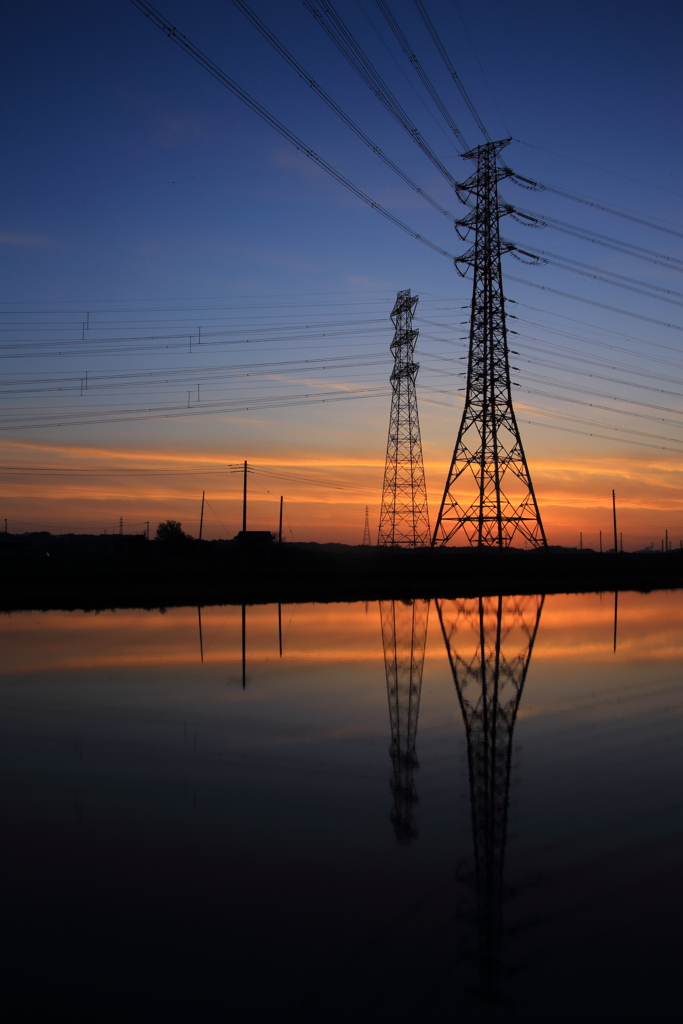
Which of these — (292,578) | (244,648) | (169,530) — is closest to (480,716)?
(244,648)

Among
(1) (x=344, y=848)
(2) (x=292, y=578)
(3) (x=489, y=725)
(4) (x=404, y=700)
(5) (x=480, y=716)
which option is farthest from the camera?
(2) (x=292, y=578)

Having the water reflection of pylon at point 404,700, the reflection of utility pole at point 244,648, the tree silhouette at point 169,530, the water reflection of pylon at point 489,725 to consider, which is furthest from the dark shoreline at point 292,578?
the tree silhouette at point 169,530

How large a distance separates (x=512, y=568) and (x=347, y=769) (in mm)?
36032

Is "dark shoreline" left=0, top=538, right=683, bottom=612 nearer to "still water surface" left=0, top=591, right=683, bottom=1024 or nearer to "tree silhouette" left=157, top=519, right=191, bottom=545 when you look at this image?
"still water surface" left=0, top=591, right=683, bottom=1024

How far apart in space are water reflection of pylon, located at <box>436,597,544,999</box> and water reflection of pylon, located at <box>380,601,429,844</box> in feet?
2.24

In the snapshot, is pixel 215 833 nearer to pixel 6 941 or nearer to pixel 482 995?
pixel 6 941

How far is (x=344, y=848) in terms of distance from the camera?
6355 mm

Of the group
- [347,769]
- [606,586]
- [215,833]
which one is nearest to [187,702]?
[347,769]

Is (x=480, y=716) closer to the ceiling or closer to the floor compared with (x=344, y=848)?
closer to the ceiling

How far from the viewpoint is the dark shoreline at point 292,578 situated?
3375cm

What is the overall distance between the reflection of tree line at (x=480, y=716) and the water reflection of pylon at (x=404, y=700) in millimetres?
11

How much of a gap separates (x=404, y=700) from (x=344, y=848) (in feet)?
19.4

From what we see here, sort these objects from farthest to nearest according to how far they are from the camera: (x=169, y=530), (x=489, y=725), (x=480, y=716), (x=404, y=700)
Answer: (x=169, y=530) → (x=404, y=700) → (x=480, y=716) → (x=489, y=725)

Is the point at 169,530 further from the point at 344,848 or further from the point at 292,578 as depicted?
the point at 344,848
